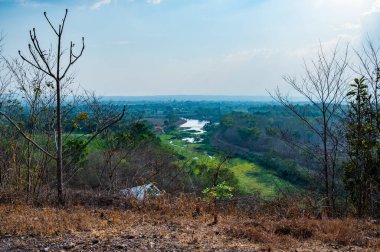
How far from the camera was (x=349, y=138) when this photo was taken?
6.51m

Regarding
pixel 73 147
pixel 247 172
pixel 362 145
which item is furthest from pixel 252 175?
pixel 362 145

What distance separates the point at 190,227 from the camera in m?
4.67

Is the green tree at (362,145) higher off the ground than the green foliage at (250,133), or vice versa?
the green tree at (362,145)

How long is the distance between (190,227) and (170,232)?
347 millimetres

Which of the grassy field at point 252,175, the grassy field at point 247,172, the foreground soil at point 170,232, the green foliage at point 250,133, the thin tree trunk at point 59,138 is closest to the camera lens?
the foreground soil at point 170,232

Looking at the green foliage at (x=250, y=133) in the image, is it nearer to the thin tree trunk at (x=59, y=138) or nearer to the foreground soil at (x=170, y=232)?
the foreground soil at (x=170, y=232)

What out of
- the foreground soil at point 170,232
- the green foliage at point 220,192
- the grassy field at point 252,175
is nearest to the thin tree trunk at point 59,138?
the foreground soil at point 170,232

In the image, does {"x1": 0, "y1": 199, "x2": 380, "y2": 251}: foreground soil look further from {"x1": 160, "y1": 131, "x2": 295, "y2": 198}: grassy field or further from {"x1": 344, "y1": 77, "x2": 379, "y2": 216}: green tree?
{"x1": 160, "y1": 131, "x2": 295, "y2": 198}: grassy field

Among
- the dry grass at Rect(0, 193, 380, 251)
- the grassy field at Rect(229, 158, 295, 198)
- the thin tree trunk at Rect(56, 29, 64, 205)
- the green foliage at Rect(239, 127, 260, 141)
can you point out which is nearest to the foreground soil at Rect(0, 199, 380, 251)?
the dry grass at Rect(0, 193, 380, 251)

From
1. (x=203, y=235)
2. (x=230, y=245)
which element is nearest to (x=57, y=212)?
(x=203, y=235)

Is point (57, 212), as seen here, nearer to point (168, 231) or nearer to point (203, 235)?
point (168, 231)

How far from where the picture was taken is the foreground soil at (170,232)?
3924 millimetres

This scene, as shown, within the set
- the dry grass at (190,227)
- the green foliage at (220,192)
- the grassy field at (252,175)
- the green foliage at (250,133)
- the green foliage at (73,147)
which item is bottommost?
the grassy field at (252,175)

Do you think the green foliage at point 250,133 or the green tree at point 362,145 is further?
the green foliage at point 250,133
